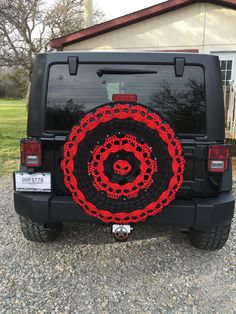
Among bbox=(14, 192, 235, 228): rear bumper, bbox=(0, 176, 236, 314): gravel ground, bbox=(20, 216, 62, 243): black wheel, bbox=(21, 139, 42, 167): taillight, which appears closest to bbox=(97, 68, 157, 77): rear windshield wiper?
bbox=(21, 139, 42, 167): taillight

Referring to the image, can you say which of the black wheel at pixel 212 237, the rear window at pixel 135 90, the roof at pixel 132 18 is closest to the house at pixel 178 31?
the roof at pixel 132 18

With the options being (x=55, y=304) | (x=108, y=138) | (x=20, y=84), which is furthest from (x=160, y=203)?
(x=20, y=84)

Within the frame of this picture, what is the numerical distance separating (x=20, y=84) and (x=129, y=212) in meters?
52.0

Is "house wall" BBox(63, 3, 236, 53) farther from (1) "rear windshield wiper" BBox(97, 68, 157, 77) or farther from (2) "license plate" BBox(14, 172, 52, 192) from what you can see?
(2) "license plate" BBox(14, 172, 52, 192)

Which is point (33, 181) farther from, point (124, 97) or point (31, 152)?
point (124, 97)

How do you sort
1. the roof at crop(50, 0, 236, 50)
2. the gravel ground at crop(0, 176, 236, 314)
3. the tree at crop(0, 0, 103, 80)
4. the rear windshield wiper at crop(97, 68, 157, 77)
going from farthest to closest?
the tree at crop(0, 0, 103, 80), the roof at crop(50, 0, 236, 50), the rear windshield wiper at crop(97, 68, 157, 77), the gravel ground at crop(0, 176, 236, 314)

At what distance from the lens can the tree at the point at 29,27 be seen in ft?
76.0

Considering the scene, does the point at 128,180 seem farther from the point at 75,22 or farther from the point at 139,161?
the point at 75,22

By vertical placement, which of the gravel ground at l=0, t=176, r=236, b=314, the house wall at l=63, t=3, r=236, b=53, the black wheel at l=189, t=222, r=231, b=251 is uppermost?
A: the house wall at l=63, t=3, r=236, b=53

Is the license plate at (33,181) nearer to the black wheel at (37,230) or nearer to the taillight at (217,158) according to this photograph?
the black wheel at (37,230)

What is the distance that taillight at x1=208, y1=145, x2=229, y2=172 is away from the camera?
8.55 feet

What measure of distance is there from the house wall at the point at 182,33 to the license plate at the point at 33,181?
8.31 metres

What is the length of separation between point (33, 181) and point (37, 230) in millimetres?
660

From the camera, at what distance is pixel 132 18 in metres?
9.80
